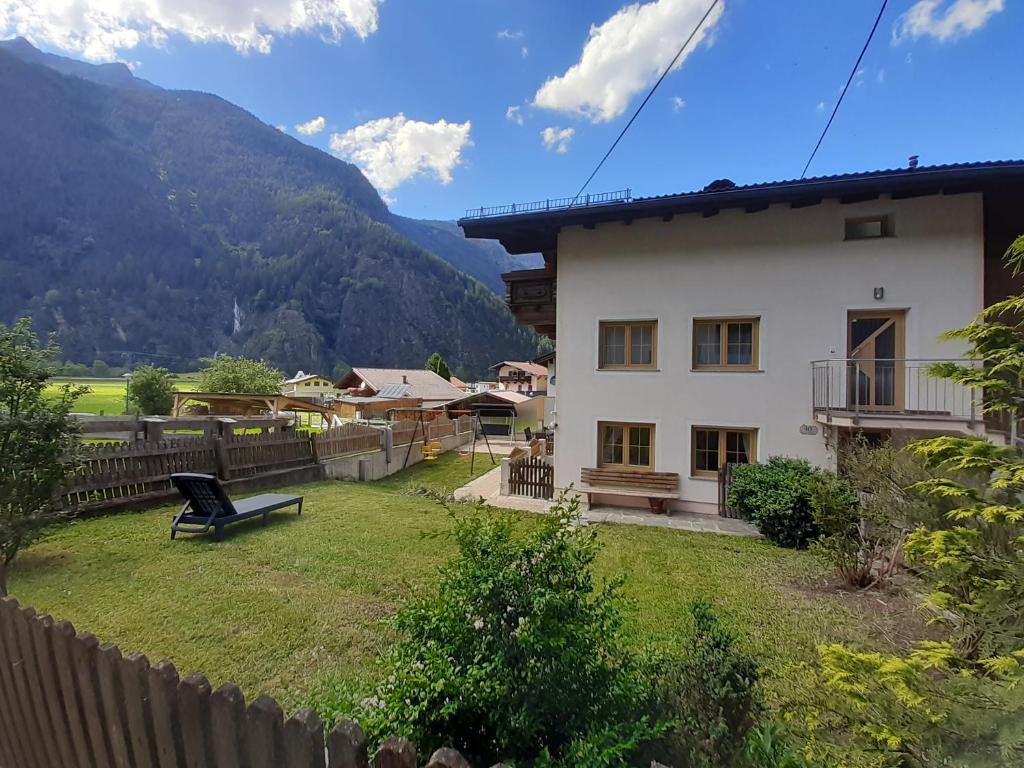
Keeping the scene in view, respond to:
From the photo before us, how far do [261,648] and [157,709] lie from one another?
2.44m

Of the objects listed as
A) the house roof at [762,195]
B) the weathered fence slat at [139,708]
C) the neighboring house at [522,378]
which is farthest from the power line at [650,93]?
the neighboring house at [522,378]

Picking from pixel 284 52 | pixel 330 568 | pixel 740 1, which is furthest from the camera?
pixel 284 52

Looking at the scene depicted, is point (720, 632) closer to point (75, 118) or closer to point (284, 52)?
point (284, 52)

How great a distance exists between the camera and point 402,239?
125312 mm

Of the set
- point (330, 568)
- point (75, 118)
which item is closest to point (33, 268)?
point (75, 118)

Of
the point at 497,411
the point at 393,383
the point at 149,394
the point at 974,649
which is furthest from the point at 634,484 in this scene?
the point at 393,383

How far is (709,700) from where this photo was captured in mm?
1974

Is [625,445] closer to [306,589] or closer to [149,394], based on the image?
[306,589]

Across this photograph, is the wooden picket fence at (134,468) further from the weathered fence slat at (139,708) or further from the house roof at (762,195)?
the house roof at (762,195)

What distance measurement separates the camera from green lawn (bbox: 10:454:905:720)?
3.63m

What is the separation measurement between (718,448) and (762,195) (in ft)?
17.1

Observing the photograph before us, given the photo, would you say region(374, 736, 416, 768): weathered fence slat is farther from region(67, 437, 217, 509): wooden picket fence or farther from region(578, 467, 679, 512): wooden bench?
region(578, 467, 679, 512): wooden bench

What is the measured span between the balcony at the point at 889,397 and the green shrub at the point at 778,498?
4.27 ft

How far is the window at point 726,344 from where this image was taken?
9.34m
